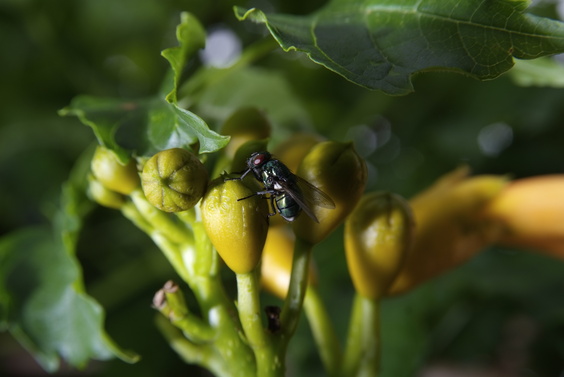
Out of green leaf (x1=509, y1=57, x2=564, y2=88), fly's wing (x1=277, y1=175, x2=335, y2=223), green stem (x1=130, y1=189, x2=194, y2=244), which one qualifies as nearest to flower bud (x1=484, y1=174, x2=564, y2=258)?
green leaf (x1=509, y1=57, x2=564, y2=88)

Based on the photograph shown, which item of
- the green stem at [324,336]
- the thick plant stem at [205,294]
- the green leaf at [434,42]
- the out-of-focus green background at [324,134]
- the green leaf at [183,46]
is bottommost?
the out-of-focus green background at [324,134]

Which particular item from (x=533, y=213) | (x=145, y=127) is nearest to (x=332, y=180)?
(x=145, y=127)

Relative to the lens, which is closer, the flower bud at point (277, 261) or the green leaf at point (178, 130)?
the green leaf at point (178, 130)

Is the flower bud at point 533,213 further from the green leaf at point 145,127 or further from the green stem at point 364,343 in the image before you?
the green leaf at point 145,127

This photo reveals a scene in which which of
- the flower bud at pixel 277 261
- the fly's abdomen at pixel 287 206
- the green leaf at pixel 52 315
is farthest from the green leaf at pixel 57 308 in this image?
the fly's abdomen at pixel 287 206

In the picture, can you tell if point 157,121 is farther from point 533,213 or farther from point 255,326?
point 533,213

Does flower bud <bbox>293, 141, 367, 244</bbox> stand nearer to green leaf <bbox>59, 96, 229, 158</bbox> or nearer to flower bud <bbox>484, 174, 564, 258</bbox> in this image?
green leaf <bbox>59, 96, 229, 158</bbox>
